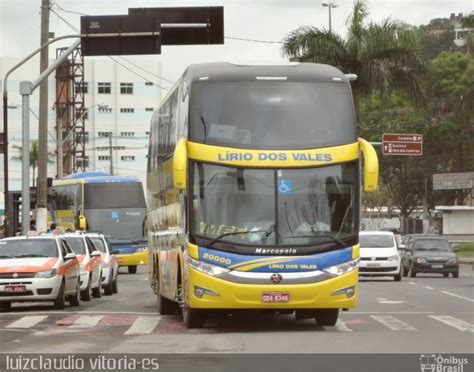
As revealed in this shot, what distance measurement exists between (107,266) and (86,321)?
11748mm

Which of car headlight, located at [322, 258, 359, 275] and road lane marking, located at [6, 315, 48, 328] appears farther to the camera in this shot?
road lane marking, located at [6, 315, 48, 328]

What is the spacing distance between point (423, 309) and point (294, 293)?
23.6 ft

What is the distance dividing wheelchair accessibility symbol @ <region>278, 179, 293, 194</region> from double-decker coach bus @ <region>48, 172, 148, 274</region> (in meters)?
33.1

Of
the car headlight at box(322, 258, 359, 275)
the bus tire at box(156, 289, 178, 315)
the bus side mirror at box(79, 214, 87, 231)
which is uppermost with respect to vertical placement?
the car headlight at box(322, 258, 359, 275)

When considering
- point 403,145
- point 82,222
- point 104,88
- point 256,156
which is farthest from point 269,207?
point 104,88

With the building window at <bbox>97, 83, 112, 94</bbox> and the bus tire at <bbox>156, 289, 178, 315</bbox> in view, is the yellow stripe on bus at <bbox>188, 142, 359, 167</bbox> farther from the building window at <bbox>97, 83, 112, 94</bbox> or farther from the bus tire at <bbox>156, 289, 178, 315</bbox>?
the building window at <bbox>97, 83, 112, 94</bbox>

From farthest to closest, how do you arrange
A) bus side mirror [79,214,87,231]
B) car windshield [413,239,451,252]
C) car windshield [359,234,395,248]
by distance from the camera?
bus side mirror [79,214,87,231] → car windshield [413,239,451,252] → car windshield [359,234,395,248]

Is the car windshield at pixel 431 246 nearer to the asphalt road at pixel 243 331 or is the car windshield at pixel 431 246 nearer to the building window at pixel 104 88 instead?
the asphalt road at pixel 243 331

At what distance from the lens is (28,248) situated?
27688 millimetres

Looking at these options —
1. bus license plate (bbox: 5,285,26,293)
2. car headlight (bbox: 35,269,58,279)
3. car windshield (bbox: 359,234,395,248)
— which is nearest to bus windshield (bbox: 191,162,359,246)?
car headlight (bbox: 35,269,58,279)

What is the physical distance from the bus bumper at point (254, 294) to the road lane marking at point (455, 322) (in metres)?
2.21

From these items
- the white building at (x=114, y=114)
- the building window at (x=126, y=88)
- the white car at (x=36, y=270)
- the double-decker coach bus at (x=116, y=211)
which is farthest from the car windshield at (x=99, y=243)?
the building window at (x=126, y=88)

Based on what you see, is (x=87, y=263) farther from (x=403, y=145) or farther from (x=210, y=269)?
(x=403, y=145)

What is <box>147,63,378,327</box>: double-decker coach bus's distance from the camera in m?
20.1
